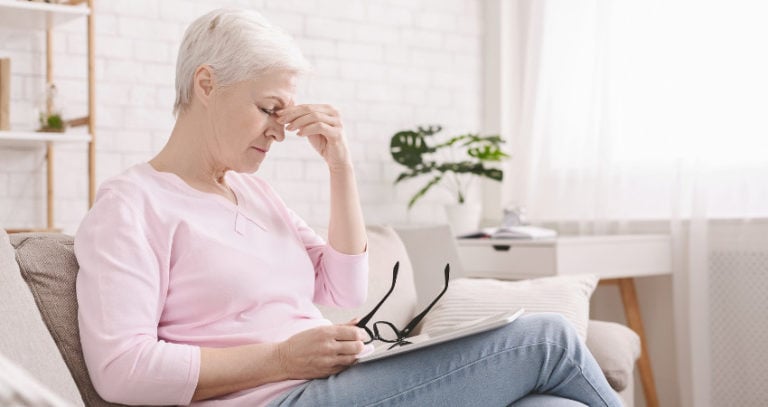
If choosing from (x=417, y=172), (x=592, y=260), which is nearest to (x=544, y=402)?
(x=592, y=260)

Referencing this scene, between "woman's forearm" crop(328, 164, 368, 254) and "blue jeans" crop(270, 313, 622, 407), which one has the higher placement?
"woman's forearm" crop(328, 164, 368, 254)

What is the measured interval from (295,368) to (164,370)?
200mm

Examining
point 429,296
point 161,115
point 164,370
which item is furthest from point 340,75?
point 164,370

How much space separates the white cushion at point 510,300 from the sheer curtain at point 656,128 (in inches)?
40.7

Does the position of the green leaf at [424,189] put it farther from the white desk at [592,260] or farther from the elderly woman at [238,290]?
the elderly woman at [238,290]

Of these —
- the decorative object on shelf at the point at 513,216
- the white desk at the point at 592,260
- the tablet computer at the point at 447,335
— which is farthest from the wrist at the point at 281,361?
the decorative object on shelf at the point at 513,216

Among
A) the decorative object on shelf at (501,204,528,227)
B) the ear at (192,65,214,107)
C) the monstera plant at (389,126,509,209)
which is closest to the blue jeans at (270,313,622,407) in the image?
the ear at (192,65,214,107)

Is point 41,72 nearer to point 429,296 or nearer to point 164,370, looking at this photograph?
point 429,296

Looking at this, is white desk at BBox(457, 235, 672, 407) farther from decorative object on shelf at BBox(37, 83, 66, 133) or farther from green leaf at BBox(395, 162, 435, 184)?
decorative object on shelf at BBox(37, 83, 66, 133)

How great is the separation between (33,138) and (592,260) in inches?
73.1

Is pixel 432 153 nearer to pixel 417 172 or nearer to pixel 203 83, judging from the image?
pixel 417 172

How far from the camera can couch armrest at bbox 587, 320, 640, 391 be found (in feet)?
6.91

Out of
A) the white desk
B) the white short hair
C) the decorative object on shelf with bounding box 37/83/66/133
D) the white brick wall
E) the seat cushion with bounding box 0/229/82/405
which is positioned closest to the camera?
the seat cushion with bounding box 0/229/82/405

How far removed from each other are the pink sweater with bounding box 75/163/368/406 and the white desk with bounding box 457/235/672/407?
1529 millimetres
